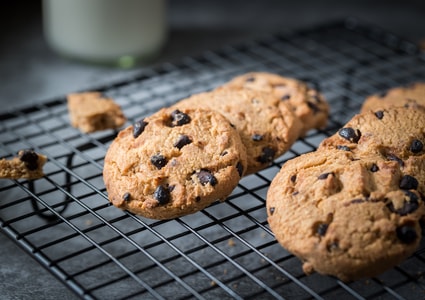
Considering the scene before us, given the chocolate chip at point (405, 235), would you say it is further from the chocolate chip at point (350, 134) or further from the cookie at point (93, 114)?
the cookie at point (93, 114)

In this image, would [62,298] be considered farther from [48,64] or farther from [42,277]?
[48,64]

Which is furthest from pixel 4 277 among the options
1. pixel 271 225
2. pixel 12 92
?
pixel 12 92

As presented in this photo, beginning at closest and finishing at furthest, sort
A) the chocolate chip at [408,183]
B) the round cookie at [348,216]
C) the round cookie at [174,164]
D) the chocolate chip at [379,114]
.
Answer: the round cookie at [348,216], the chocolate chip at [408,183], the round cookie at [174,164], the chocolate chip at [379,114]

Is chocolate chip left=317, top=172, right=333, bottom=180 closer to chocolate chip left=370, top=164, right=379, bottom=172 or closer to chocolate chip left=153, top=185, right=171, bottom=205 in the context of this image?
chocolate chip left=370, top=164, right=379, bottom=172

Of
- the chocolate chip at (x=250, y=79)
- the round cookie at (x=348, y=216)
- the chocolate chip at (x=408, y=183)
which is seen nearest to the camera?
the round cookie at (x=348, y=216)

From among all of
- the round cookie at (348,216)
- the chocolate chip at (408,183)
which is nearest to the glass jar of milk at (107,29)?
the round cookie at (348,216)

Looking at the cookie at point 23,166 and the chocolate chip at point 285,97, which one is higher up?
the chocolate chip at point 285,97
